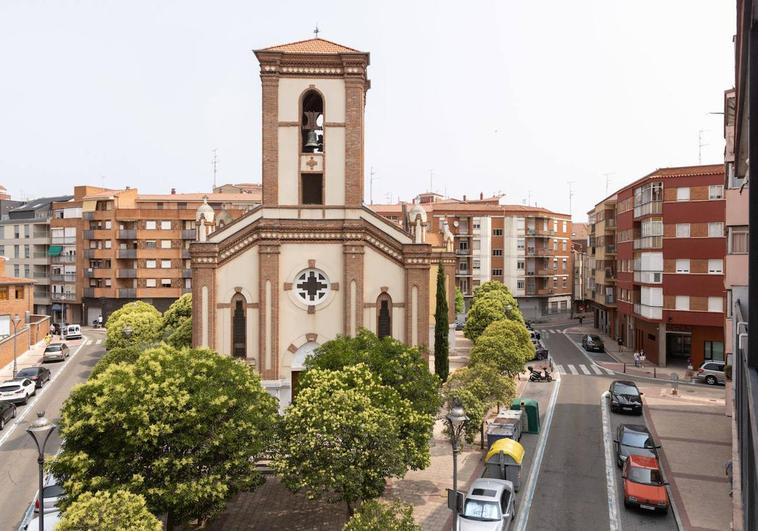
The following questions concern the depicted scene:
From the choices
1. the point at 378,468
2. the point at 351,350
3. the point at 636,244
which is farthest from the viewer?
the point at 636,244

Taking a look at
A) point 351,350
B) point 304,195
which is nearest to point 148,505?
point 351,350

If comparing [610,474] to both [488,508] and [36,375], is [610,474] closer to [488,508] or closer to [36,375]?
[488,508]

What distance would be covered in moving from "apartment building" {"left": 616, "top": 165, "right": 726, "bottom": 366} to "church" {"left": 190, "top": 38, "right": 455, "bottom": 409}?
2927cm

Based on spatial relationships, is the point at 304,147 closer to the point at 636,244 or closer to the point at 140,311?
the point at 140,311

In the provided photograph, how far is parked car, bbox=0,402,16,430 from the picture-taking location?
33.1 meters

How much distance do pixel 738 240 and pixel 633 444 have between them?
1026cm

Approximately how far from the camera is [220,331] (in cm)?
2933

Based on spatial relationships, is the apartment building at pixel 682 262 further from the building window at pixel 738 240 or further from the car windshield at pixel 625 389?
the building window at pixel 738 240

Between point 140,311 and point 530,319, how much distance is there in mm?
57984

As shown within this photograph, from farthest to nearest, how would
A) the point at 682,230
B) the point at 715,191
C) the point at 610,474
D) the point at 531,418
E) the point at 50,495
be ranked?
the point at 682,230, the point at 715,191, the point at 531,418, the point at 610,474, the point at 50,495

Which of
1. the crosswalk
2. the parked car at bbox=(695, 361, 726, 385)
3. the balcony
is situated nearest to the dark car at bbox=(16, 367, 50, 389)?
the balcony

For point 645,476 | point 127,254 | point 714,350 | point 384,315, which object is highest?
point 127,254

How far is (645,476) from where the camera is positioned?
22.7 m

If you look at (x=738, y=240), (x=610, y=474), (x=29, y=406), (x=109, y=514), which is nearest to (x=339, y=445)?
(x=109, y=514)
